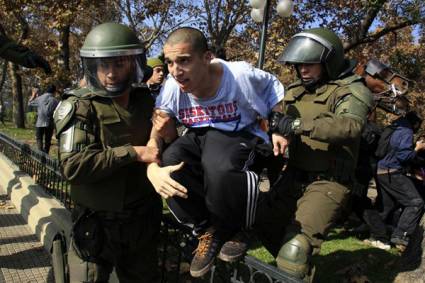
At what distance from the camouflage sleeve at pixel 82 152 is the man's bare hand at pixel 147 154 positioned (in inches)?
1.0

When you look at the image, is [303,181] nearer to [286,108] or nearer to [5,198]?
[286,108]

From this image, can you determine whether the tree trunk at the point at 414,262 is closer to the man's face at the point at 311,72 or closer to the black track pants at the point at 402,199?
the man's face at the point at 311,72

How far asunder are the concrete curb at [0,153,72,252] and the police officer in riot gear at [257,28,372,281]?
6.91 ft

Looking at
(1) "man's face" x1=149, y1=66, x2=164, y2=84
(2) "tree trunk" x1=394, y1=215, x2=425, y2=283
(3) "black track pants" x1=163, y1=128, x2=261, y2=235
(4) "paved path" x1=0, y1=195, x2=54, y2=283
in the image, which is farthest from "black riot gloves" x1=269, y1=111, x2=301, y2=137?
(4) "paved path" x1=0, y1=195, x2=54, y2=283

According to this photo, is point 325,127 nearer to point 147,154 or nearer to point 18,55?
point 147,154

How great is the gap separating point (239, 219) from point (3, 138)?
7709 millimetres

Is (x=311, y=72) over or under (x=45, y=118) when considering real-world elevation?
over

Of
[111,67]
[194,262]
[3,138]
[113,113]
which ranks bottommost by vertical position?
[3,138]

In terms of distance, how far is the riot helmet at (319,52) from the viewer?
2.73m

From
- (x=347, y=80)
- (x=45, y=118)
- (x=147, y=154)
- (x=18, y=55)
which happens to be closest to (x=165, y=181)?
(x=147, y=154)

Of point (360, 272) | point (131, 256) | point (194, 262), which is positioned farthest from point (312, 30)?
point (360, 272)

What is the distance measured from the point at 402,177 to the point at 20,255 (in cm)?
453

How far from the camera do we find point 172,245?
130 inches

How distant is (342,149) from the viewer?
272 centimetres
